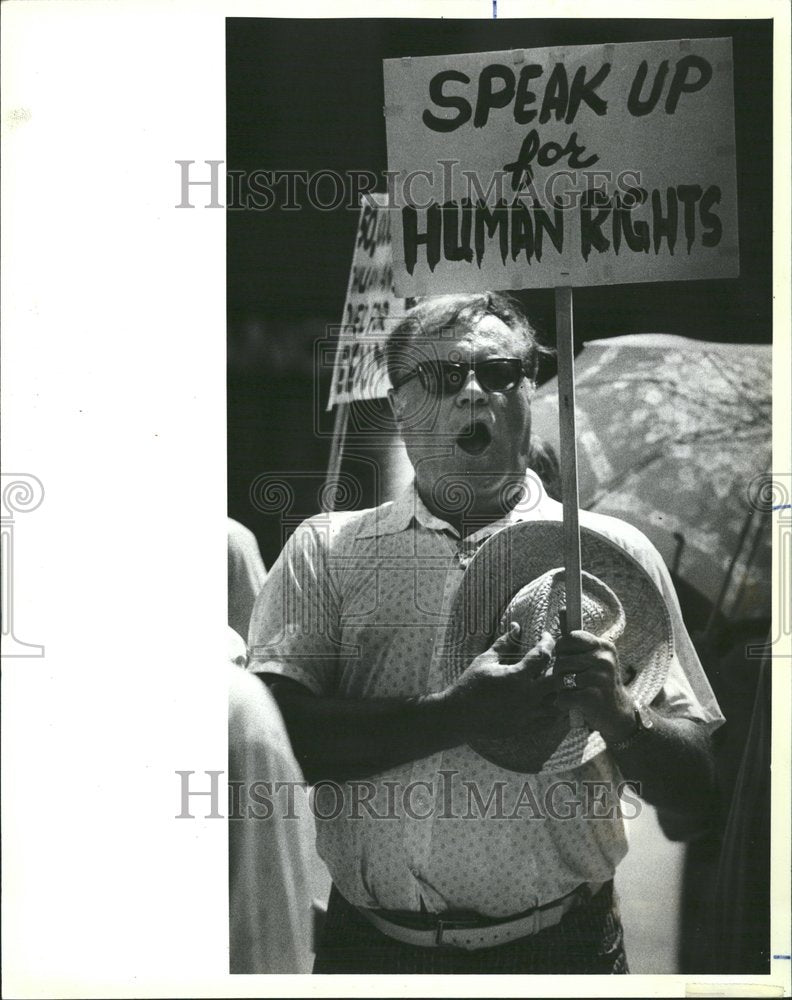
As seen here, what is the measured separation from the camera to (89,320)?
10.6 feet

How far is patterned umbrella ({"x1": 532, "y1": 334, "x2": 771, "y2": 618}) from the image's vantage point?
10.6 ft

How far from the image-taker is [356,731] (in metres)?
3.21

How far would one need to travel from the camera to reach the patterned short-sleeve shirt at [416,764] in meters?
3.20

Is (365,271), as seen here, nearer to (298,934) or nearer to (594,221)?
(594,221)

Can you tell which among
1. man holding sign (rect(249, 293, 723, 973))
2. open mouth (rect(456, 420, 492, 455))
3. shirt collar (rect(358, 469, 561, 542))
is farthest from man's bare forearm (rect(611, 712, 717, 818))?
open mouth (rect(456, 420, 492, 455))

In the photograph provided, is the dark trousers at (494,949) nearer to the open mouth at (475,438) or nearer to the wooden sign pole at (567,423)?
the wooden sign pole at (567,423)

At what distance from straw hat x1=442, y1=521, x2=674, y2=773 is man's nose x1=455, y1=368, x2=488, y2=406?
1.15 feet

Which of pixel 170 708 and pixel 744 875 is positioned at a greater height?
pixel 170 708

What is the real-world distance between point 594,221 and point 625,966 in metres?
2.02

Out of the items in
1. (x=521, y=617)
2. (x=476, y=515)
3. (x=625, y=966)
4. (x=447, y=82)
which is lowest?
(x=625, y=966)

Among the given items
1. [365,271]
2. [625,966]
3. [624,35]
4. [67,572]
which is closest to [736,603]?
[625,966]

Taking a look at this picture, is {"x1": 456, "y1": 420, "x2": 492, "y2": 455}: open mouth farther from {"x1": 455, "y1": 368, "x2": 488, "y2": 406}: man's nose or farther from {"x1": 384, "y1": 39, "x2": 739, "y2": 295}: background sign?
{"x1": 384, "y1": 39, "x2": 739, "y2": 295}: background sign

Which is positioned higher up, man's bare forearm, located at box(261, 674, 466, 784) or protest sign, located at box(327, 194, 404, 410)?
protest sign, located at box(327, 194, 404, 410)

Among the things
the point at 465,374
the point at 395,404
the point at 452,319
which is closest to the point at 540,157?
the point at 452,319
